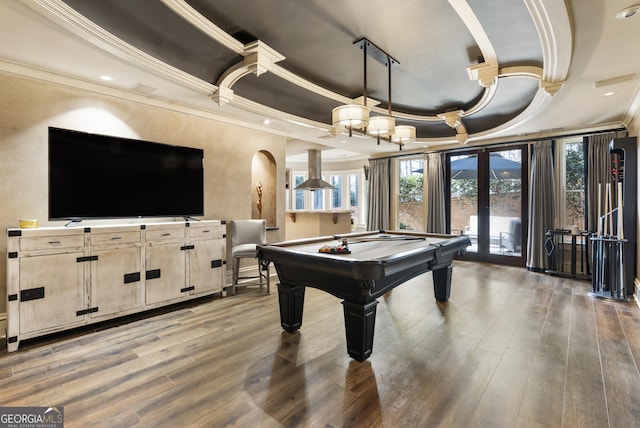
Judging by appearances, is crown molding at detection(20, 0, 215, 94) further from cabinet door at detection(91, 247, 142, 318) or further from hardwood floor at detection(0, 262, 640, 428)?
hardwood floor at detection(0, 262, 640, 428)

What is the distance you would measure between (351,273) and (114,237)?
100 inches

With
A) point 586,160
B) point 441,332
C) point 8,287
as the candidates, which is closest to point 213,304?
point 8,287

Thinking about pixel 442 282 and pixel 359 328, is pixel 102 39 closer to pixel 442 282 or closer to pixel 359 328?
pixel 359 328

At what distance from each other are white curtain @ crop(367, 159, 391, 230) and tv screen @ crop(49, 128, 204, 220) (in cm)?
450

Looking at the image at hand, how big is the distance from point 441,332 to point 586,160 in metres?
4.22

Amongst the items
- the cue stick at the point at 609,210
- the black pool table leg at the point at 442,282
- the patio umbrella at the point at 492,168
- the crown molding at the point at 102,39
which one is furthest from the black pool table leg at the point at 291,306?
the patio umbrella at the point at 492,168

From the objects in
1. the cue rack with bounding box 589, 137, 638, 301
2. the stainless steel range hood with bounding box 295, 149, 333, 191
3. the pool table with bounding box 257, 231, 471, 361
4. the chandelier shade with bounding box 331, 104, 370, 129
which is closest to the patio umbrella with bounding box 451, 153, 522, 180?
the cue rack with bounding box 589, 137, 638, 301

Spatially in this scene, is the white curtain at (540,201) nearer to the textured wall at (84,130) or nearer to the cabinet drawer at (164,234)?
the textured wall at (84,130)

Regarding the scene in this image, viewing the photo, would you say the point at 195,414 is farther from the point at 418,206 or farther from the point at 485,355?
the point at 418,206

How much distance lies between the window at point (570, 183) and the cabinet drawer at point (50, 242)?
6.95m

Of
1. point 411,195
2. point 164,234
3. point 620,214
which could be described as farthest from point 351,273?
point 411,195

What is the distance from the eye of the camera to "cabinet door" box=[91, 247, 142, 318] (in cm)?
305

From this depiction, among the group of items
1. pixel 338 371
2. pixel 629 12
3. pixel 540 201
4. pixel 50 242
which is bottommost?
pixel 338 371

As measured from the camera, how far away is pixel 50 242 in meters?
2.77
